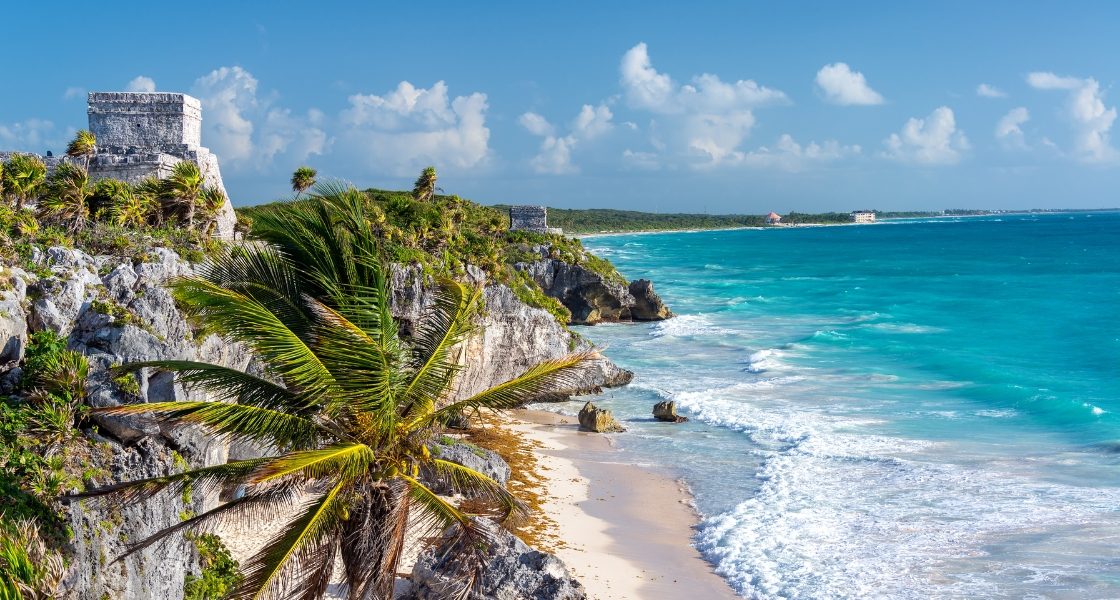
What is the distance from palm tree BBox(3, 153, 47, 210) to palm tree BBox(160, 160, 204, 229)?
96.3 inches

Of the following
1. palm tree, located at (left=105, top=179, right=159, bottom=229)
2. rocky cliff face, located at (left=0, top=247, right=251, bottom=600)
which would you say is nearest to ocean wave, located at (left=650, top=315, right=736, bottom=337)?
palm tree, located at (left=105, top=179, right=159, bottom=229)

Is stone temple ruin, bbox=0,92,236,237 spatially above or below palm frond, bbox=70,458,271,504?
above

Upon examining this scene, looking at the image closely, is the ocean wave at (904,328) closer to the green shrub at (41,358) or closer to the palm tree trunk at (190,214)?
the palm tree trunk at (190,214)

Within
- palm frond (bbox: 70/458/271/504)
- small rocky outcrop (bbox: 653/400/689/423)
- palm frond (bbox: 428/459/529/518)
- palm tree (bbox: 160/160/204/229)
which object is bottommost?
small rocky outcrop (bbox: 653/400/689/423)

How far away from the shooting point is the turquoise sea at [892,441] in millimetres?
13984

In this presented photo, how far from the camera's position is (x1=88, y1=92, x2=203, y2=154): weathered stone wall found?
931 inches

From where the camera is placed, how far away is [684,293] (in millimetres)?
60281

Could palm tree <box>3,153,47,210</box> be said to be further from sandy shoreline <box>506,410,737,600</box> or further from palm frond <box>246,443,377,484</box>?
palm frond <box>246,443,377,484</box>

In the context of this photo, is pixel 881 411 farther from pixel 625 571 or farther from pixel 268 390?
pixel 268 390

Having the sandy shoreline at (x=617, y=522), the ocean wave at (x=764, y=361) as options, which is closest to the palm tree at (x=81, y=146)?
the sandy shoreline at (x=617, y=522)

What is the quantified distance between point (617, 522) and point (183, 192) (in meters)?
11.9

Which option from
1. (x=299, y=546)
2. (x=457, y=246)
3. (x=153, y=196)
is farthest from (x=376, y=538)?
(x=457, y=246)

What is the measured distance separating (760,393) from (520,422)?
27.1 ft

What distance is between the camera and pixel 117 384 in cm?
999
